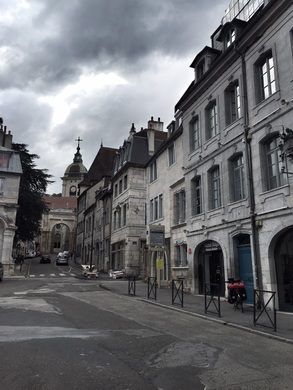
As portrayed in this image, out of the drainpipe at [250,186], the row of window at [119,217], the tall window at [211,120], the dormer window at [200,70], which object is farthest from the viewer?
the row of window at [119,217]

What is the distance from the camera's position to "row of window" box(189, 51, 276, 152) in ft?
48.2

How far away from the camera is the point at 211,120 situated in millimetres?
18969

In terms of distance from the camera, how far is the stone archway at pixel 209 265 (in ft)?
56.2

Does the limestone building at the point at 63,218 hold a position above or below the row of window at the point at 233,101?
above

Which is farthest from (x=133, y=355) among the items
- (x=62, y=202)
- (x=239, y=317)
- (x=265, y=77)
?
(x=62, y=202)

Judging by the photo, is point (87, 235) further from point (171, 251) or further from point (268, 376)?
point (268, 376)

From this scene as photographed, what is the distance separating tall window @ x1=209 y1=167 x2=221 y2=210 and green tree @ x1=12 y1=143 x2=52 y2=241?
26.5 m

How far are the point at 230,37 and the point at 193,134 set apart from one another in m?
5.31

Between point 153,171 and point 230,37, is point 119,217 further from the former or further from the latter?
point 230,37

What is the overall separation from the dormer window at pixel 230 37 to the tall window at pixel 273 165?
5872 millimetres

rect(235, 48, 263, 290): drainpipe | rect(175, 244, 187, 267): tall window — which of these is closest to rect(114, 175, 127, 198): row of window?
rect(175, 244, 187, 267): tall window

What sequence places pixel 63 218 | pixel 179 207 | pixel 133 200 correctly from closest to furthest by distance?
pixel 179 207, pixel 133 200, pixel 63 218

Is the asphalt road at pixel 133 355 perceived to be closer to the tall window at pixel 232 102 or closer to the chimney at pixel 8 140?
the tall window at pixel 232 102

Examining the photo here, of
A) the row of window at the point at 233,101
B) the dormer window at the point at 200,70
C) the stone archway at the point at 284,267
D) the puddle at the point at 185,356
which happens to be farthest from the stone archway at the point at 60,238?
the puddle at the point at 185,356
